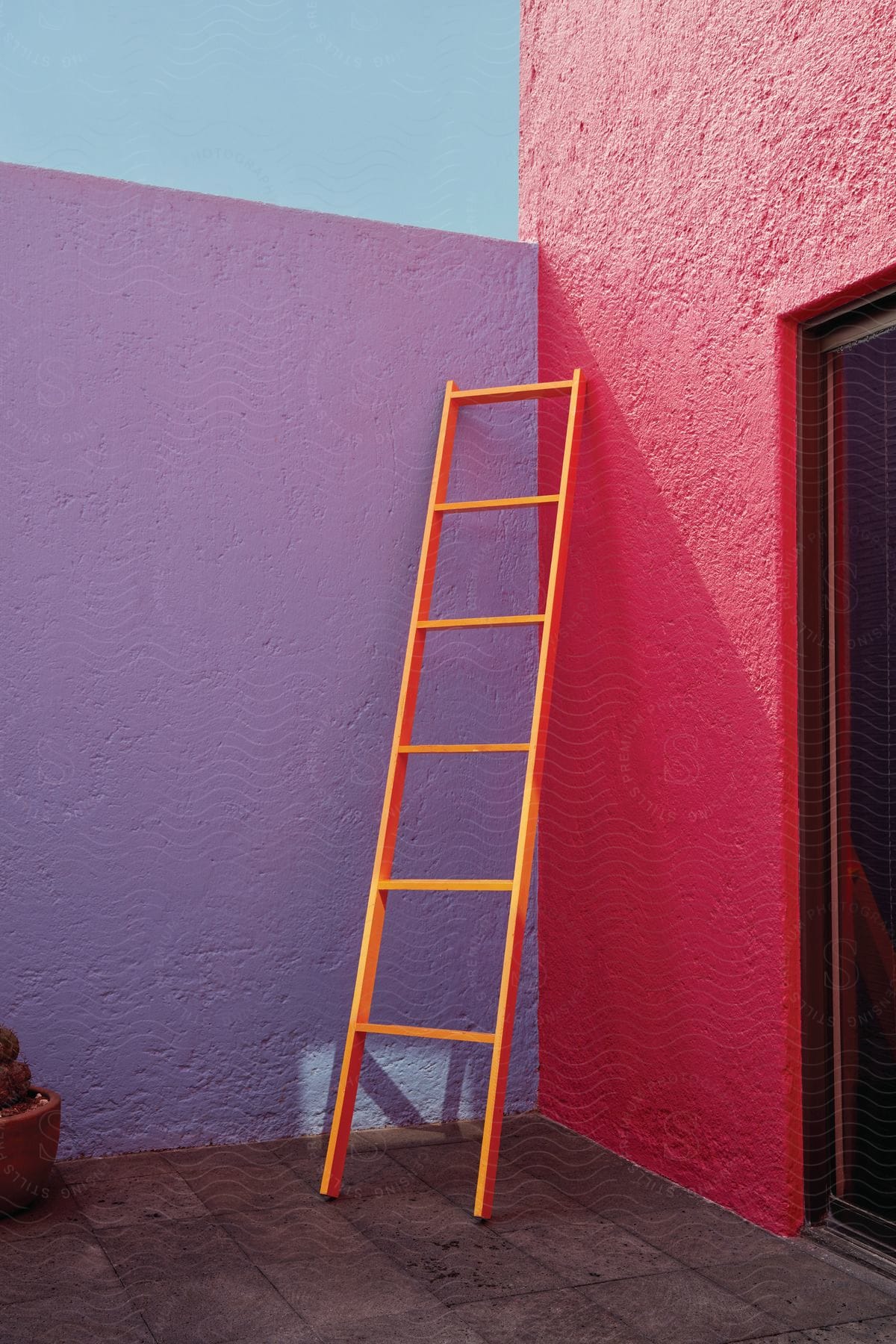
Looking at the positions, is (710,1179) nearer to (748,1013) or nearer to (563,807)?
(748,1013)

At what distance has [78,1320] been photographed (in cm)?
213

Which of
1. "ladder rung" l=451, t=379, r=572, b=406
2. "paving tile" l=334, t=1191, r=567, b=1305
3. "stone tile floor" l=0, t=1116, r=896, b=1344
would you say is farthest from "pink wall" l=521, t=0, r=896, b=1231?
"paving tile" l=334, t=1191, r=567, b=1305

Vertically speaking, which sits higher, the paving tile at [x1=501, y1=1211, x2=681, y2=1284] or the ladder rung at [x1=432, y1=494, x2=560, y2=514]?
the ladder rung at [x1=432, y1=494, x2=560, y2=514]

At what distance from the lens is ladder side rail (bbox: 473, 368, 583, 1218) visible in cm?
268

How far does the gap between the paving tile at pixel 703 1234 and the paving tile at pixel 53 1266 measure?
3.39 feet

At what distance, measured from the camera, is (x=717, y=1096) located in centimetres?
270

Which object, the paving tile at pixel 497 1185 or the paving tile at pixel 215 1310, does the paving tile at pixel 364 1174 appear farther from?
the paving tile at pixel 215 1310

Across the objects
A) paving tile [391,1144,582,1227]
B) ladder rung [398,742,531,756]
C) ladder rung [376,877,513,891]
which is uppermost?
ladder rung [398,742,531,756]

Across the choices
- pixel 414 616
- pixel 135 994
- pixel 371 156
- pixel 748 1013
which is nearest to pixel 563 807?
pixel 414 616

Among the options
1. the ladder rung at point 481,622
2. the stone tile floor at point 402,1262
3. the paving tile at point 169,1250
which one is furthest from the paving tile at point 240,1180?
the ladder rung at point 481,622

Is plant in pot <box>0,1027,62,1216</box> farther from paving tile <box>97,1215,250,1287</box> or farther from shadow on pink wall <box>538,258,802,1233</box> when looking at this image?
shadow on pink wall <box>538,258,802,1233</box>

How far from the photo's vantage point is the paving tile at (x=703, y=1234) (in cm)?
242

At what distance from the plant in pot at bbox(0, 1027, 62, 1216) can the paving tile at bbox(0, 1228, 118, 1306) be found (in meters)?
0.13

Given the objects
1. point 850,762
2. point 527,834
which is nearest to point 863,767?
point 850,762
